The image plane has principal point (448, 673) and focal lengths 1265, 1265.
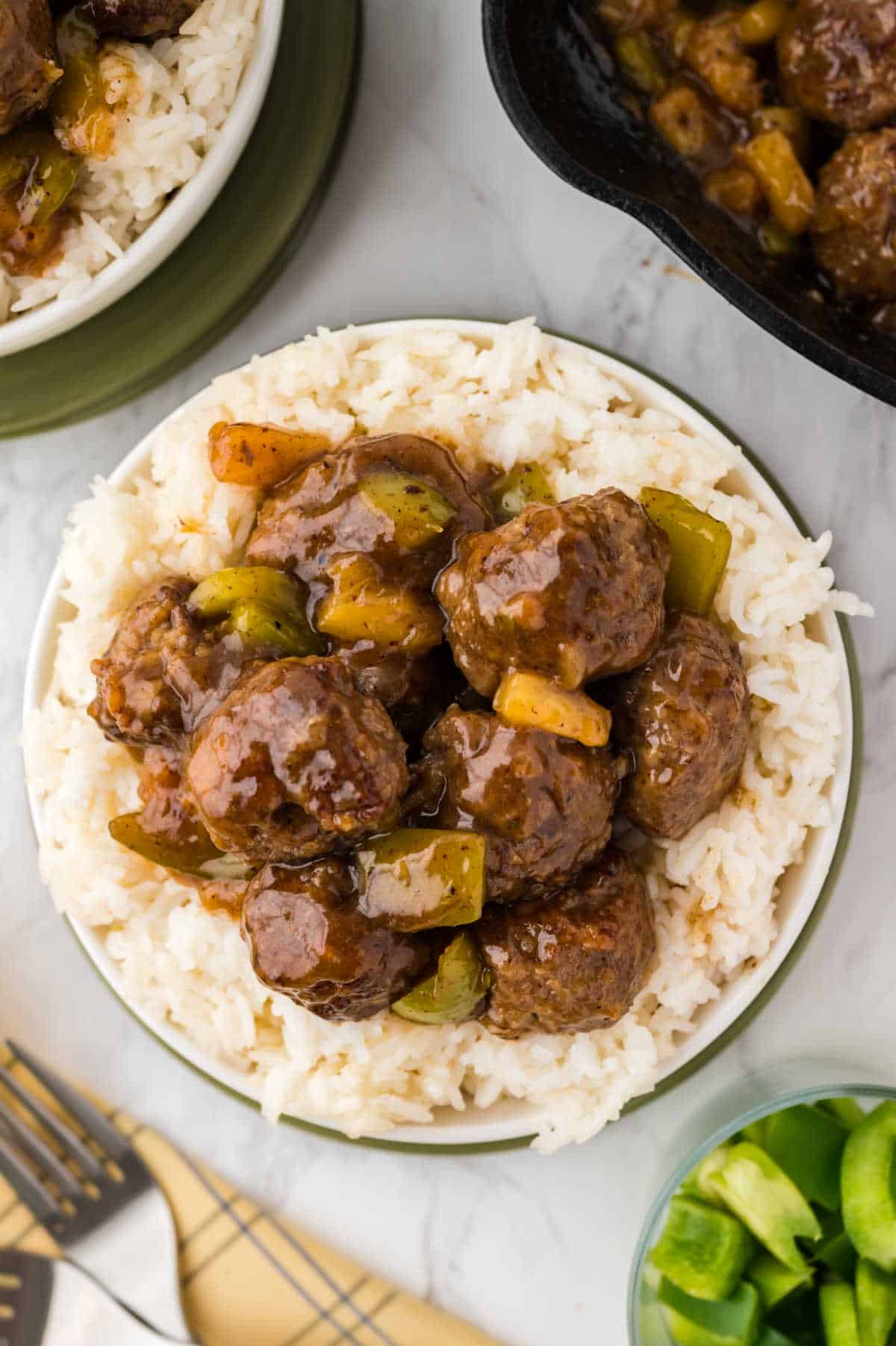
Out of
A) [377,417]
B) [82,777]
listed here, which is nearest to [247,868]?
[82,777]

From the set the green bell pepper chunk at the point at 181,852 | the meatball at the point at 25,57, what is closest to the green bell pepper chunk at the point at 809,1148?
the green bell pepper chunk at the point at 181,852

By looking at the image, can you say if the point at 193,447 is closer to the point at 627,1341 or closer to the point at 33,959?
the point at 33,959

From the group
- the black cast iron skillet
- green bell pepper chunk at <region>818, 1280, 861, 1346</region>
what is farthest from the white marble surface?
green bell pepper chunk at <region>818, 1280, 861, 1346</region>

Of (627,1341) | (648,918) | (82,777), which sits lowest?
(627,1341)

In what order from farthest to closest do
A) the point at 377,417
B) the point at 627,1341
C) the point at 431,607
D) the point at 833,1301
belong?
the point at 627,1341
the point at 833,1301
the point at 377,417
the point at 431,607

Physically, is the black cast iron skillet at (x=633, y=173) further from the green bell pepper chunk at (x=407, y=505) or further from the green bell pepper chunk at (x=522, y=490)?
the green bell pepper chunk at (x=407, y=505)

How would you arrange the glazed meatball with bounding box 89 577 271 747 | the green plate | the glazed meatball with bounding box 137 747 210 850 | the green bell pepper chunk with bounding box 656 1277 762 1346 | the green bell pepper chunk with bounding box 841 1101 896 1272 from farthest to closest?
the green plate < the green bell pepper chunk with bounding box 656 1277 762 1346 < the green bell pepper chunk with bounding box 841 1101 896 1272 < the glazed meatball with bounding box 137 747 210 850 < the glazed meatball with bounding box 89 577 271 747

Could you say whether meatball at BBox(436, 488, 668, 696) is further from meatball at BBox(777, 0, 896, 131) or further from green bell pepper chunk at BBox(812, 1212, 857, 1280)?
green bell pepper chunk at BBox(812, 1212, 857, 1280)
